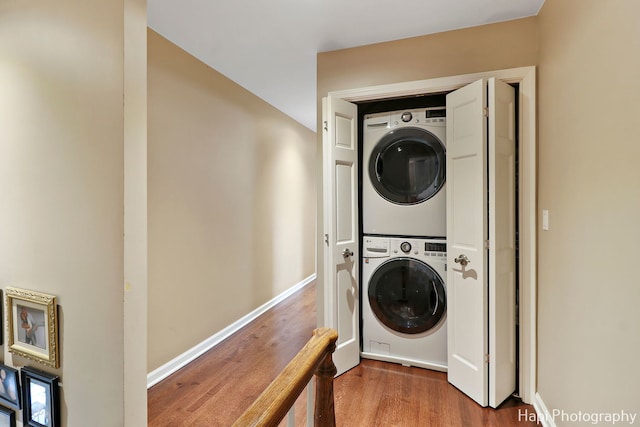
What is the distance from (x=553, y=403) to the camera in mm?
1678

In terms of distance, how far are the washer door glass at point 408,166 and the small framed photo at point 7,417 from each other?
8.27 ft

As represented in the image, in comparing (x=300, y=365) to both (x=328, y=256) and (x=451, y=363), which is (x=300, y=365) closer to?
(x=328, y=256)

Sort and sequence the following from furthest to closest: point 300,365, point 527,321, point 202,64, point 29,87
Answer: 1. point 202,64
2. point 527,321
3. point 29,87
4. point 300,365

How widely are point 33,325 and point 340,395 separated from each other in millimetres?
1750

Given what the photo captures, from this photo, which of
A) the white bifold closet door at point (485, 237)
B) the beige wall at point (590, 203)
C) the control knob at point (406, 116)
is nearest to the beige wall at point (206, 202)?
the control knob at point (406, 116)

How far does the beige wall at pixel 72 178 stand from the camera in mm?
1290

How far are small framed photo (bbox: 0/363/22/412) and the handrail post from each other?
1585 mm

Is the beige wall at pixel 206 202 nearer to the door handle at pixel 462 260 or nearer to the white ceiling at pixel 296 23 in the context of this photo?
the white ceiling at pixel 296 23

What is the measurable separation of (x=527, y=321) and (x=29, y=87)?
119 inches

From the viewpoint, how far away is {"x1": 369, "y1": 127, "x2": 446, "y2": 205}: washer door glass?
7.63 ft

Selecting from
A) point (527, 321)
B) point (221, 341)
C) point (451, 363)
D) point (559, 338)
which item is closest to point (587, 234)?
point (559, 338)

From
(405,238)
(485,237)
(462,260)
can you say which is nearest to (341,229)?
(405,238)

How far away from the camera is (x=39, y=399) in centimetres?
145

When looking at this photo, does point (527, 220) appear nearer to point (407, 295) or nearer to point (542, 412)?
point (407, 295)
